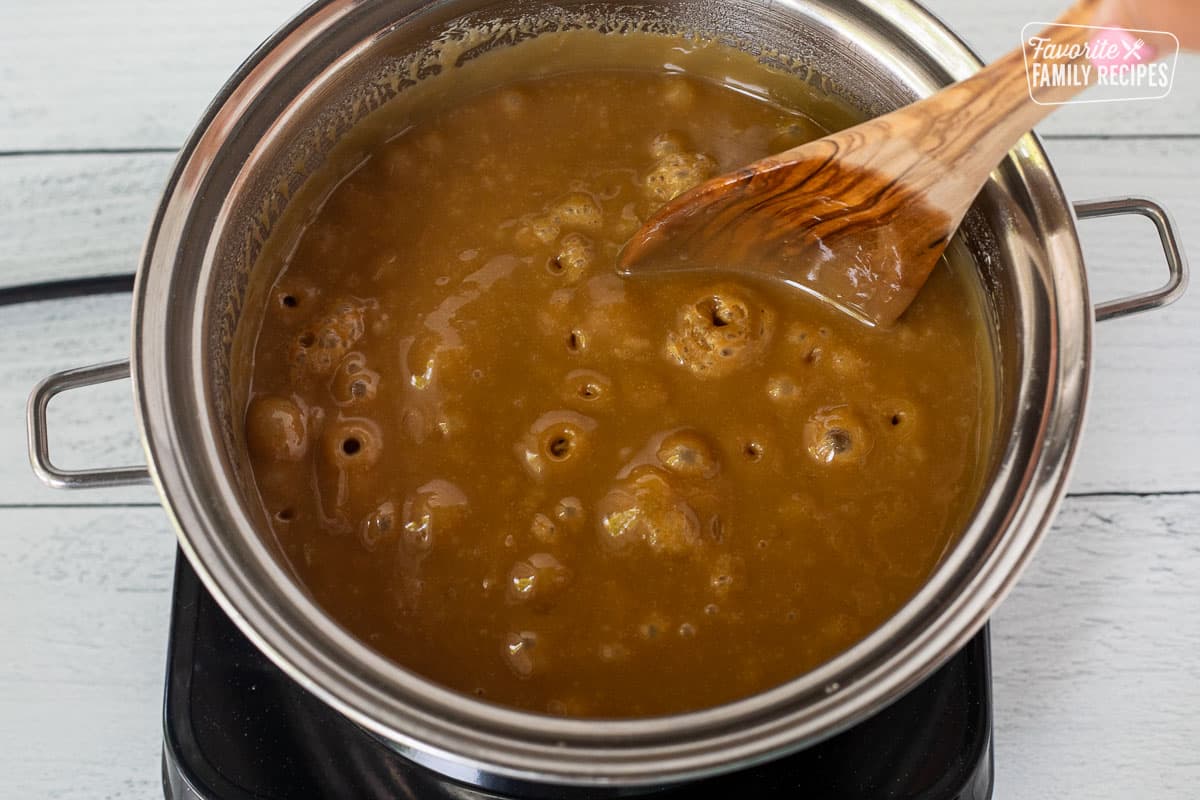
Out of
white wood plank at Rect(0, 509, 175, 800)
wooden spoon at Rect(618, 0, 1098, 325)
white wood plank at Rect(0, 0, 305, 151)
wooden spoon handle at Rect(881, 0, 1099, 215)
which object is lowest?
white wood plank at Rect(0, 509, 175, 800)

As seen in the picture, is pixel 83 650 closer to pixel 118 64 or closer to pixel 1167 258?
pixel 118 64

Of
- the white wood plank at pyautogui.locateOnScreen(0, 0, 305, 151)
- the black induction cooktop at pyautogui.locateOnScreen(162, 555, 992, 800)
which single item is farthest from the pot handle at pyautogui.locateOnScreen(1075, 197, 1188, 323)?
the white wood plank at pyautogui.locateOnScreen(0, 0, 305, 151)

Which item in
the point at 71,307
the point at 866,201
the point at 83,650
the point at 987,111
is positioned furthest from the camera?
the point at 71,307

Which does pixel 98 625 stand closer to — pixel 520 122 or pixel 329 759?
pixel 329 759

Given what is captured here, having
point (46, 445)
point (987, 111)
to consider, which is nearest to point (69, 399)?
point (46, 445)

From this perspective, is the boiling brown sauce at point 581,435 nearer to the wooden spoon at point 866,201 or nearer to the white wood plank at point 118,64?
the wooden spoon at point 866,201

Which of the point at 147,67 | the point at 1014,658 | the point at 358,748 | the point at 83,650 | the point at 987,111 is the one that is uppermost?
the point at 987,111

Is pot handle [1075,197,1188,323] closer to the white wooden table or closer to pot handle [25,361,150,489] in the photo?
the white wooden table
